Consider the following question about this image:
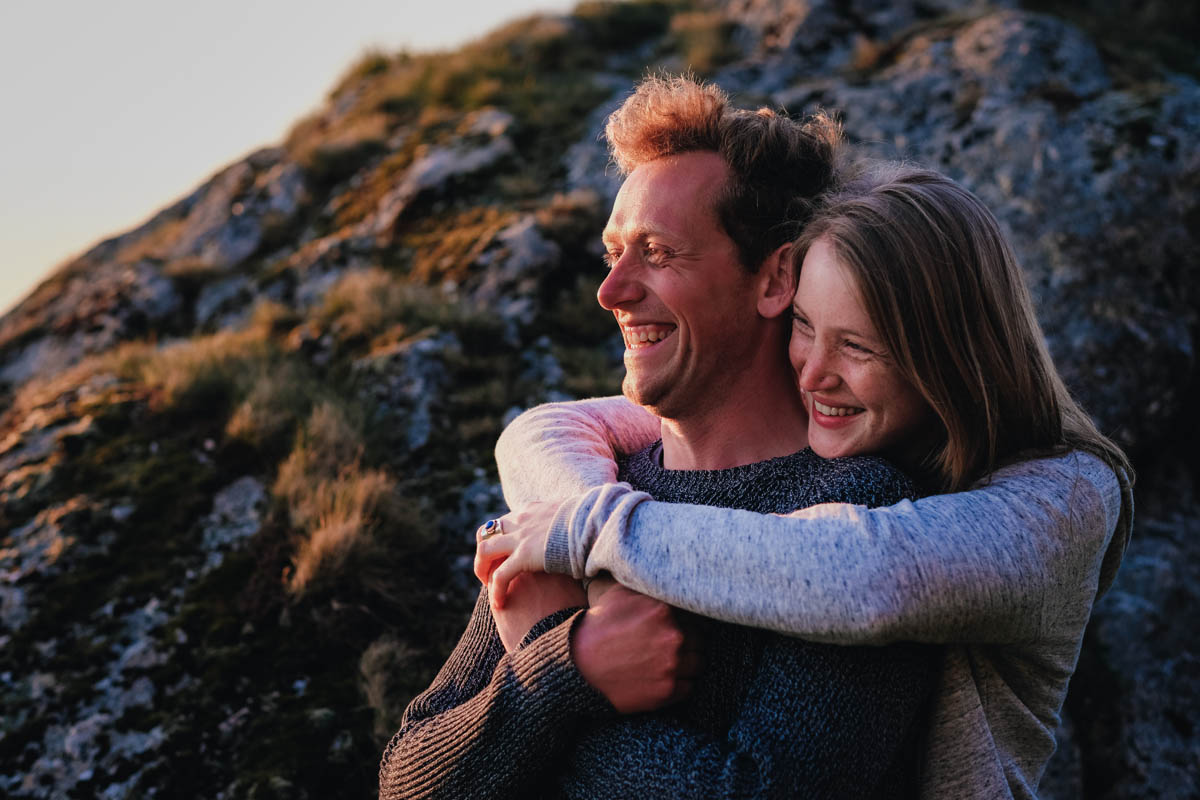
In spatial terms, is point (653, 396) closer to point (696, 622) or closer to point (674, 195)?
point (674, 195)

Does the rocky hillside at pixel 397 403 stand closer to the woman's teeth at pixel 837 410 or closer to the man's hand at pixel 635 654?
the man's hand at pixel 635 654

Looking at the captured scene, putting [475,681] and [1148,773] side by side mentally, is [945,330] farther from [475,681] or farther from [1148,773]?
[1148,773]

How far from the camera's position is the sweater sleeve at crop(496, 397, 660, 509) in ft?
7.41

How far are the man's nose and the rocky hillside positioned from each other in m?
1.85

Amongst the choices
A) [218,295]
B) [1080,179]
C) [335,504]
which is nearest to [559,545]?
[335,504]

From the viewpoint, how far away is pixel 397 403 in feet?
16.5

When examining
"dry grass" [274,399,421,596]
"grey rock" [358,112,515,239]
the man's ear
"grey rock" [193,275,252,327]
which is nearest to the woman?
the man's ear

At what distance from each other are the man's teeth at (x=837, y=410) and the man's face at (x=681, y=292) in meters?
0.46

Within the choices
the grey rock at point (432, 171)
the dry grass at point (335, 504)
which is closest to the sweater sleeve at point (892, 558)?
the dry grass at point (335, 504)

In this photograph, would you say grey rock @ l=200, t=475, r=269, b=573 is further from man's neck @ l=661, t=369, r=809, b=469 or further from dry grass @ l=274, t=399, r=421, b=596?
man's neck @ l=661, t=369, r=809, b=469

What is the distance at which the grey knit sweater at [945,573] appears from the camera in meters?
1.50

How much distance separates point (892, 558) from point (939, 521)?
15cm

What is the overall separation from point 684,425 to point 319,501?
223 centimetres

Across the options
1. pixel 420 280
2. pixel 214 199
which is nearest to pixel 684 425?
pixel 420 280
